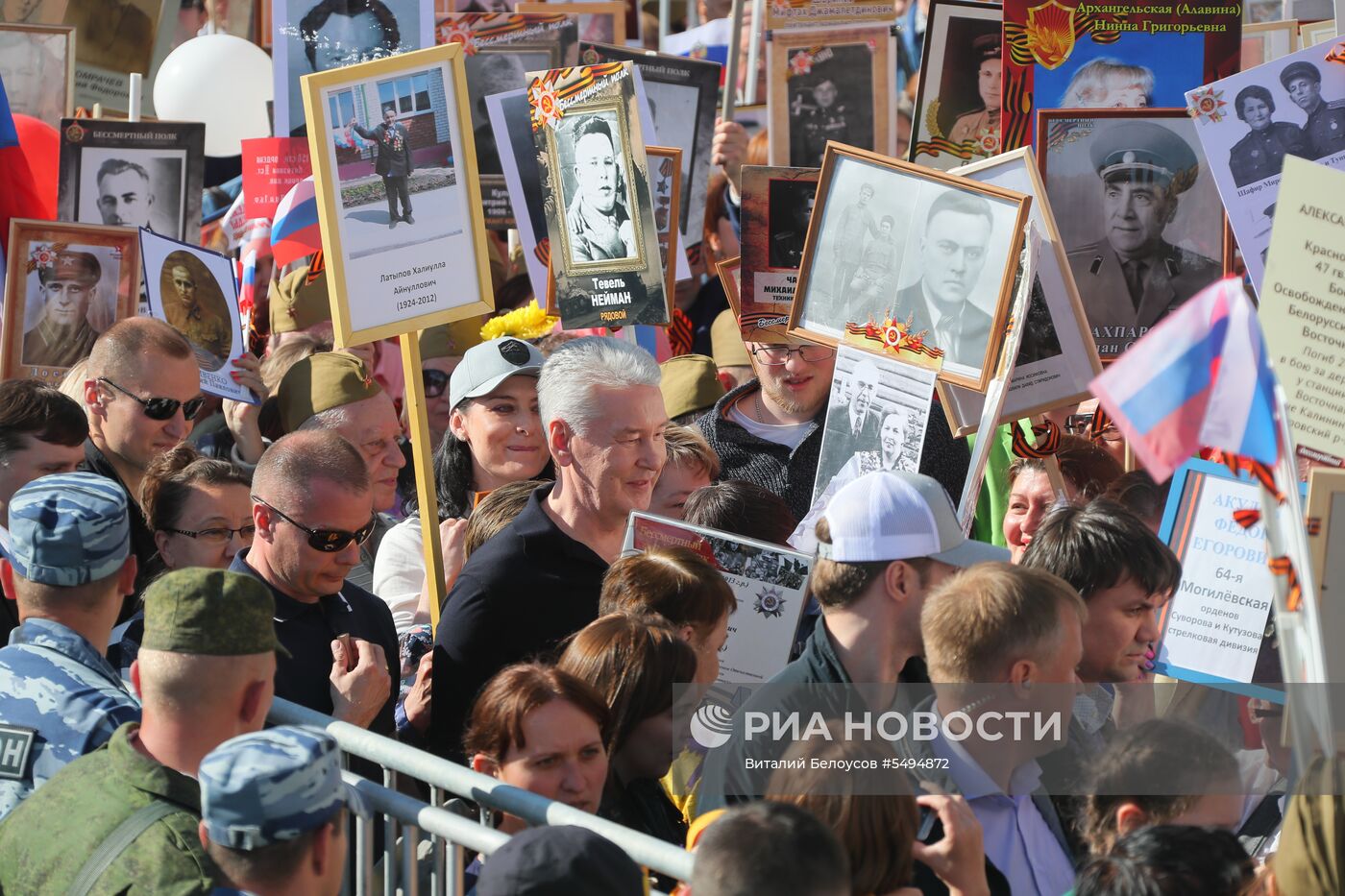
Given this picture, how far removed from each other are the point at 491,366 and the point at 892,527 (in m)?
2.16

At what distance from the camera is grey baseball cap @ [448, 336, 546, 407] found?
5402mm

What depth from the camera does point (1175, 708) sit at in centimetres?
411

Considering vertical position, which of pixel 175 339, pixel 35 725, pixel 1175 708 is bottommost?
pixel 1175 708

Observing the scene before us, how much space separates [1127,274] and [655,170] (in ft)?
6.33

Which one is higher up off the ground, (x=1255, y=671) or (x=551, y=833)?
(x=551, y=833)

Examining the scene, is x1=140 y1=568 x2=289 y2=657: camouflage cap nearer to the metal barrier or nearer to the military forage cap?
the metal barrier

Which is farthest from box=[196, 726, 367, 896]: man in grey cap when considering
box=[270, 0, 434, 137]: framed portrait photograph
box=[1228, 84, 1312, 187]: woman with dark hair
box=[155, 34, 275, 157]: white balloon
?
box=[155, 34, 275, 157]: white balloon

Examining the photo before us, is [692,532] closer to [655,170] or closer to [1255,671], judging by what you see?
[1255,671]

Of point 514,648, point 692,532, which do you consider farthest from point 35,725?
point 692,532

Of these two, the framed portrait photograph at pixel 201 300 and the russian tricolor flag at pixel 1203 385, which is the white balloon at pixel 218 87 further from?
the russian tricolor flag at pixel 1203 385

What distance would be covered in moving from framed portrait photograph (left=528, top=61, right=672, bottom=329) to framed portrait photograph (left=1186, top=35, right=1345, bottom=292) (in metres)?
1.77

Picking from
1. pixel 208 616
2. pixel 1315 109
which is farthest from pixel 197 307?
pixel 1315 109

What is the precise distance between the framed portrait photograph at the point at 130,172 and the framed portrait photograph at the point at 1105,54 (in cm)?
376

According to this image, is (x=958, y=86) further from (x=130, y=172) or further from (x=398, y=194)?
(x=130, y=172)
